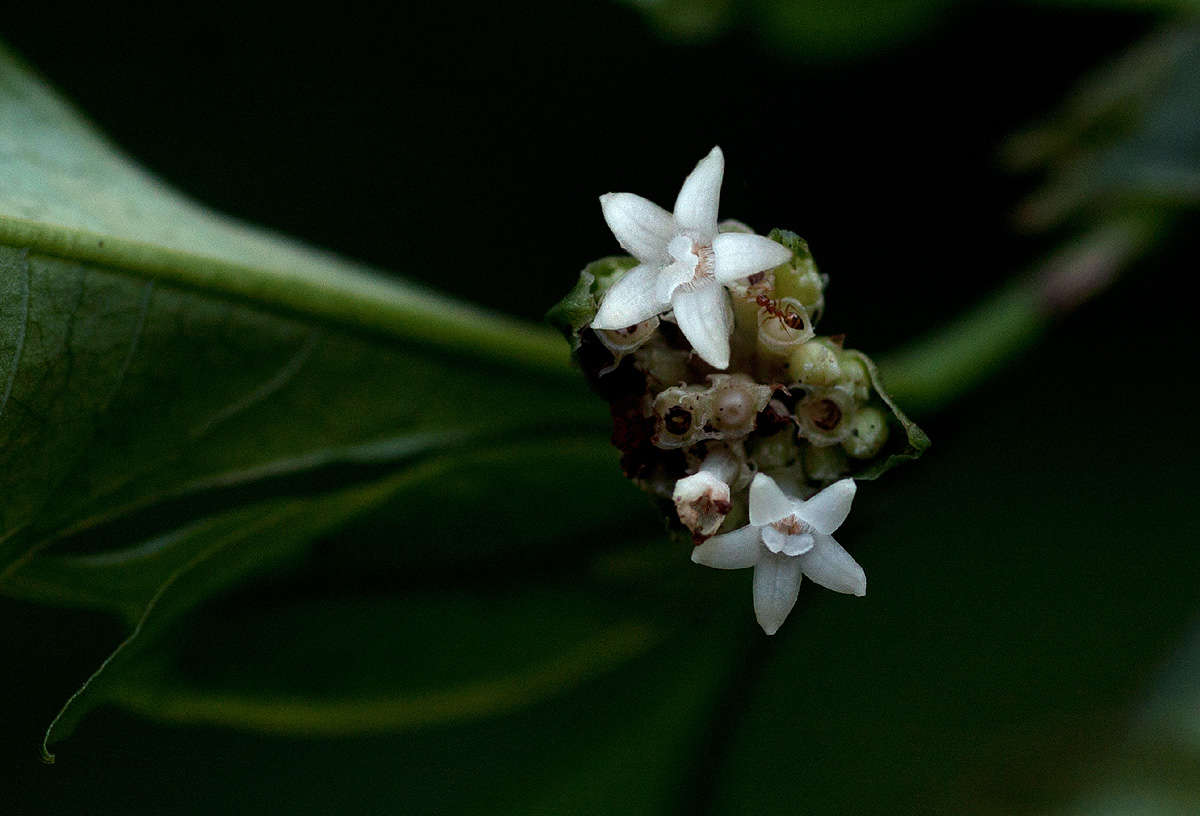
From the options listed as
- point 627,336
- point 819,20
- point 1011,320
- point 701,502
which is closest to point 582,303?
point 627,336

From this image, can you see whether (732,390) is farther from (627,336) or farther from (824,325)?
(824,325)

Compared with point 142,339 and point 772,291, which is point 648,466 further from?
point 142,339

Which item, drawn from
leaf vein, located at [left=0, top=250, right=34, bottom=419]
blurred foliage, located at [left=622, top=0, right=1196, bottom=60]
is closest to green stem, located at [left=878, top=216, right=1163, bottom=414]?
blurred foliage, located at [left=622, top=0, right=1196, bottom=60]

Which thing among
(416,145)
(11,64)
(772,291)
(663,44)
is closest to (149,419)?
(11,64)

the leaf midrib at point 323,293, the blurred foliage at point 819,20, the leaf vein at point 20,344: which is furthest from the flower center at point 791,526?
the blurred foliage at point 819,20

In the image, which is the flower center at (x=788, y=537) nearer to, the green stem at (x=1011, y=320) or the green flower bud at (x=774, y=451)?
the green flower bud at (x=774, y=451)

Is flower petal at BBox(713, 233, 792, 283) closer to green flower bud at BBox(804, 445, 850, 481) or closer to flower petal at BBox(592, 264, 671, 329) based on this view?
flower petal at BBox(592, 264, 671, 329)

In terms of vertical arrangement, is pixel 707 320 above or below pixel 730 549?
above
